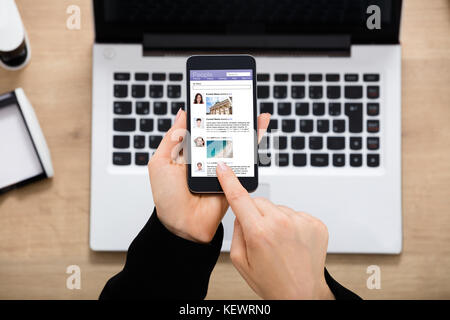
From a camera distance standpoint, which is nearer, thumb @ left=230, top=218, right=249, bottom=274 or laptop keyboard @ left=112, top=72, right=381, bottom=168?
thumb @ left=230, top=218, right=249, bottom=274

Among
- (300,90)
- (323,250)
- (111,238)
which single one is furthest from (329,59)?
(111,238)

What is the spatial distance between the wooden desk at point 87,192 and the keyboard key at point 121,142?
0.21ft

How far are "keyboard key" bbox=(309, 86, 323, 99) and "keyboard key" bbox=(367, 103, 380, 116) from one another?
0.27ft

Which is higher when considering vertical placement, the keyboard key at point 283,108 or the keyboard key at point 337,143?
the keyboard key at point 283,108

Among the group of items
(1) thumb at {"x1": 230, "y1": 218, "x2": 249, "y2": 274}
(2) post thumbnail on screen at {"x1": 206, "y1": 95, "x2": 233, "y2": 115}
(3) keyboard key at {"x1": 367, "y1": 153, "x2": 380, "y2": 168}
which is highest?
(2) post thumbnail on screen at {"x1": 206, "y1": 95, "x2": 233, "y2": 115}

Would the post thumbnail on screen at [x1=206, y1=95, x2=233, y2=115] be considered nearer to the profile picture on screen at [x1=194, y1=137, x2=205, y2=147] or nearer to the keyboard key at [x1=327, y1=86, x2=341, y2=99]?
the profile picture on screen at [x1=194, y1=137, x2=205, y2=147]

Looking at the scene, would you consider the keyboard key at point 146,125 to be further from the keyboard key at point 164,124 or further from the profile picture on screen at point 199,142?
the profile picture on screen at point 199,142

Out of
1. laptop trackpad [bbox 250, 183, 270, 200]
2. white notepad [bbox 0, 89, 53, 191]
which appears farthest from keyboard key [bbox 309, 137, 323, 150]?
white notepad [bbox 0, 89, 53, 191]

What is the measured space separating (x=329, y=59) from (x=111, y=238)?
471 millimetres

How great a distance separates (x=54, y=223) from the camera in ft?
2.31

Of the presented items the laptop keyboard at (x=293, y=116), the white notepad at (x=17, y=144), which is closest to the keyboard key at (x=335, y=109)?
the laptop keyboard at (x=293, y=116)

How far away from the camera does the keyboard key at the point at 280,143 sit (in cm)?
68

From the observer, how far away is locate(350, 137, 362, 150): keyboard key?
673mm
